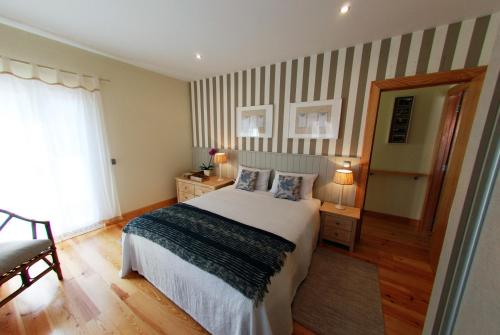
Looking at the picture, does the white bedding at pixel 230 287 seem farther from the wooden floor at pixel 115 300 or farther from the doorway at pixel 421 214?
the doorway at pixel 421 214

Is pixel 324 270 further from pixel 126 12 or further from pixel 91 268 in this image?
pixel 126 12

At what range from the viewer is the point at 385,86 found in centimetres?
209

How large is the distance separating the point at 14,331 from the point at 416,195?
4.84 m

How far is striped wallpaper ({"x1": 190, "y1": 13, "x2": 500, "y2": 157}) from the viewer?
1.75 meters

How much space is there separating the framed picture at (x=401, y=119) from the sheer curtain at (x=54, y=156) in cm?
457


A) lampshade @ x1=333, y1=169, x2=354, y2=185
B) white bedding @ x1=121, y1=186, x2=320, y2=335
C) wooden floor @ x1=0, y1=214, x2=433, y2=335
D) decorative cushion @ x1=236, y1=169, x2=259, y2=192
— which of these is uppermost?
lampshade @ x1=333, y1=169, x2=354, y2=185

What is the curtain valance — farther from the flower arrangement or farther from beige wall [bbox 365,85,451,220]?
beige wall [bbox 365,85,451,220]

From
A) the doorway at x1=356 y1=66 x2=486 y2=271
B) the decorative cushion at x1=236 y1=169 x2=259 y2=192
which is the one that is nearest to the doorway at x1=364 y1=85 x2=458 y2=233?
the doorway at x1=356 y1=66 x2=486 y2=271

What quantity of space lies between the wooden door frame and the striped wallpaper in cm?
7

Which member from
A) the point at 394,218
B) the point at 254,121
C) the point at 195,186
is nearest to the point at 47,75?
the point at 195,186

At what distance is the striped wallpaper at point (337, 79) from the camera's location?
175 centimetres

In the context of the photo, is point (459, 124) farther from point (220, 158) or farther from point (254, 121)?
point (220, 158)

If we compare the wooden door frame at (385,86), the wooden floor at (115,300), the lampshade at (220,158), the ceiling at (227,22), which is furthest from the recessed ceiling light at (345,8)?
the wooden floor at (115,300)

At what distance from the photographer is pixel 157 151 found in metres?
3.40
